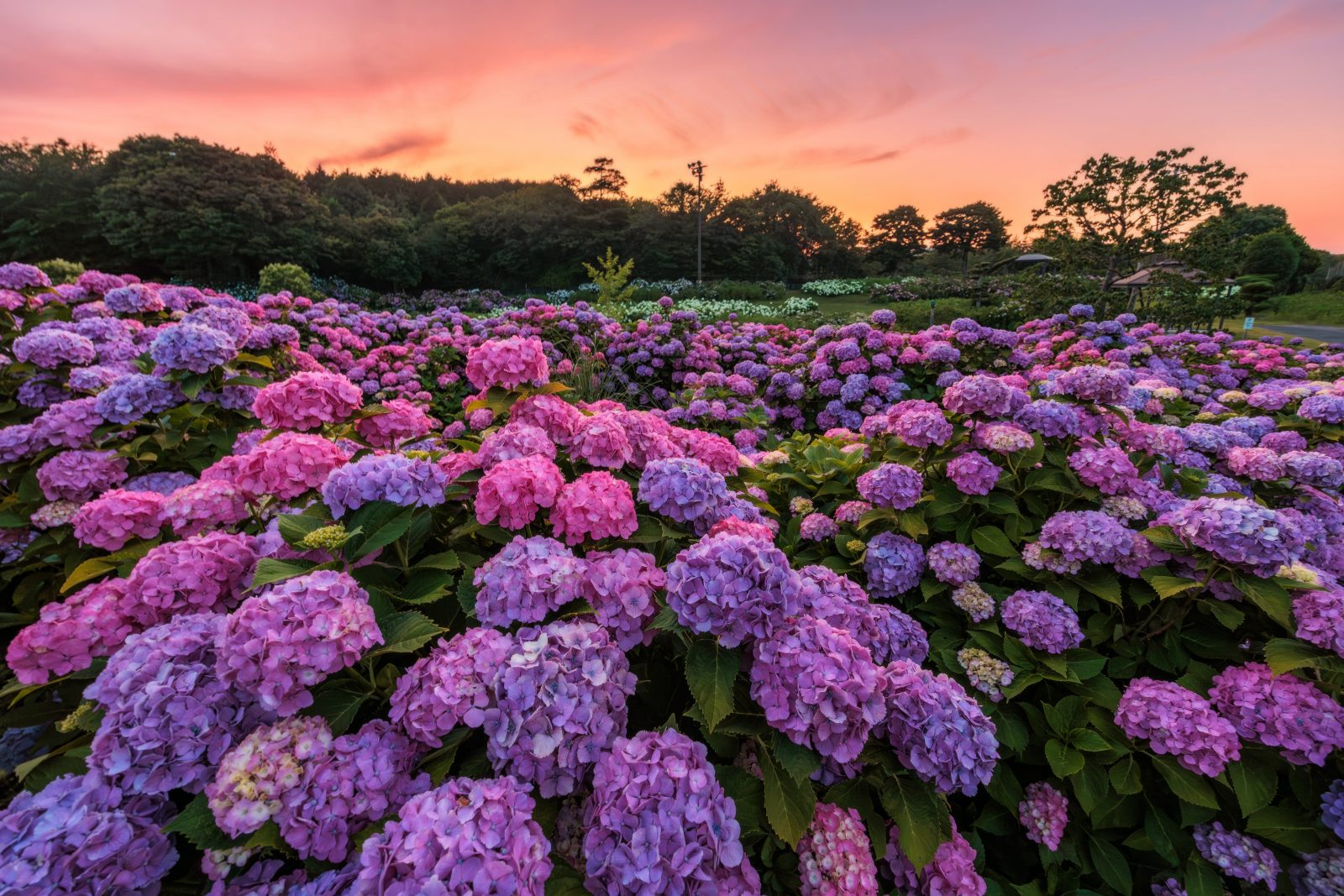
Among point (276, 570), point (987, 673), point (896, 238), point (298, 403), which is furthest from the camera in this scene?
point (896, 238)

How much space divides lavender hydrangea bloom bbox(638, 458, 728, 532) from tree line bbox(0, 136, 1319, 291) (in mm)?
19773

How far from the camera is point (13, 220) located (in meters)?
33.5

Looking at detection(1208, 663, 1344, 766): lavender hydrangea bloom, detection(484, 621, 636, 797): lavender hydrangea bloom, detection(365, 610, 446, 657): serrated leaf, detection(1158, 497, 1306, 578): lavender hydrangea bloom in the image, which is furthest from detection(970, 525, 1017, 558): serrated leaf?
detection(365, 610, 446, 657): serrated leaf

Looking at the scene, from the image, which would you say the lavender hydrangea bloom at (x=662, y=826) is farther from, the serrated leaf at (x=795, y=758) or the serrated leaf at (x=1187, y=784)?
the serrated leaf at (x=1187, y=784)

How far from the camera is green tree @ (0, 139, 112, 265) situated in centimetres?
3266

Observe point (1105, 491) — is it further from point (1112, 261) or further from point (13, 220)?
point (13, 220)

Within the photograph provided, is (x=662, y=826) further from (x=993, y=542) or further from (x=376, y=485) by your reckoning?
(x=993, y=542)

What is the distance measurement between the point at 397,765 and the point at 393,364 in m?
7.68

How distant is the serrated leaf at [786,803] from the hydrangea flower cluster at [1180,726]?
4.57 feet

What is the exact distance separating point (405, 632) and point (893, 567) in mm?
1972

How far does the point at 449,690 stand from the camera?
47.8 inches

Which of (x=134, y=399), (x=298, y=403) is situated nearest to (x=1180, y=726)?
(x=298, y=403)

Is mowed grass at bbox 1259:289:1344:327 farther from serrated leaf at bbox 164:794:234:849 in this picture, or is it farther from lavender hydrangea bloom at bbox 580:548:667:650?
serrated leaf at bbox 164:794:234:849

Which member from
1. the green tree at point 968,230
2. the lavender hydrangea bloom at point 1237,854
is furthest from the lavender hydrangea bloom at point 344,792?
the green tree at point 968,230
